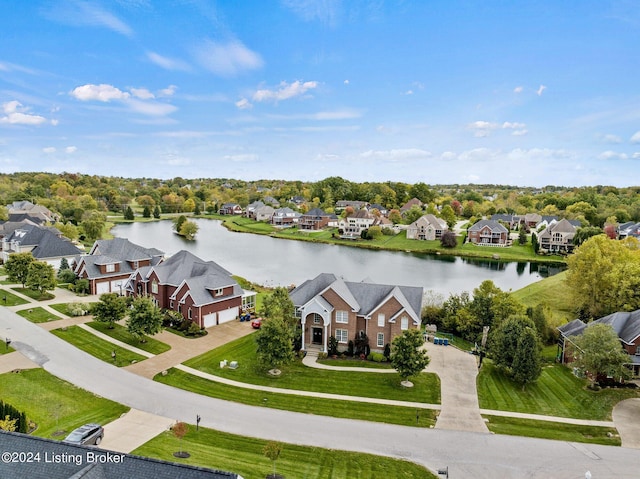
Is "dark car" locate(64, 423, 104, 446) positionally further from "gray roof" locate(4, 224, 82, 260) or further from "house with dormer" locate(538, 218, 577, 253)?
"house with dormer" locate(538, 218, 577, 253)

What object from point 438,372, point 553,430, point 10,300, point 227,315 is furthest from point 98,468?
point 10,300

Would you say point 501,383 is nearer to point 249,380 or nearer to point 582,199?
point 249,380

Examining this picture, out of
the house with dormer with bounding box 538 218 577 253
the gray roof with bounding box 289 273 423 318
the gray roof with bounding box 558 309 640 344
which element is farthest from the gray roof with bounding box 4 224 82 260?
the house with dormer with bounding box 538 218 577 253

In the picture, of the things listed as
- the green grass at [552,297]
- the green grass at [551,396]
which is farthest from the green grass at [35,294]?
the green grass at [552,297]

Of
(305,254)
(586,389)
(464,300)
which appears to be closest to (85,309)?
(464,300)

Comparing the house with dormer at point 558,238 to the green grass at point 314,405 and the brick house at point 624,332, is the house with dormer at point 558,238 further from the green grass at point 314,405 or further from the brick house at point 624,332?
the green grass at point 314,405

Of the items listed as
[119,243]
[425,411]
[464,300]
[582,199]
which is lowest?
[425,411]
